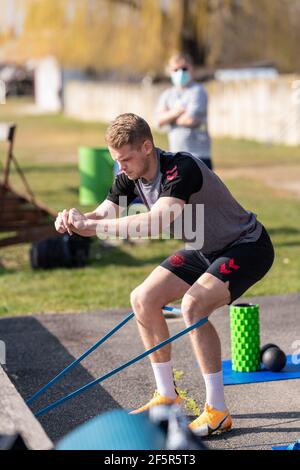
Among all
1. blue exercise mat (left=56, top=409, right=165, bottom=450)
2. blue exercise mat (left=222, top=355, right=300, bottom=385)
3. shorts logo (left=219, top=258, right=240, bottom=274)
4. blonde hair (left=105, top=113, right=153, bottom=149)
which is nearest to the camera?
blue exercise mat (left=56, top=409, right=165, bottom=450)

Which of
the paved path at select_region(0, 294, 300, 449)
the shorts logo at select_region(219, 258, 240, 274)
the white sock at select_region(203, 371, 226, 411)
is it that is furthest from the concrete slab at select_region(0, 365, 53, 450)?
the shorts logo at select_region(219, 258, 240, 274)

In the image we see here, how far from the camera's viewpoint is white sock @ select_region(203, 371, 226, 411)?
5109 mm

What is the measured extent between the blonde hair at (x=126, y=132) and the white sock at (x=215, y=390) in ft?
4.55

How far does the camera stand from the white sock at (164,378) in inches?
208

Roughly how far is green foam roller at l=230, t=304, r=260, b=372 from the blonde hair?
5.93ft

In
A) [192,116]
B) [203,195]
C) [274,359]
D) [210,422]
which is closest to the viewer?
Answer: [203,195]

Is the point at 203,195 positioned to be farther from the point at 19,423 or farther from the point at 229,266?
the point at 19,423

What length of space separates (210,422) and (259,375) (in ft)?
3.80

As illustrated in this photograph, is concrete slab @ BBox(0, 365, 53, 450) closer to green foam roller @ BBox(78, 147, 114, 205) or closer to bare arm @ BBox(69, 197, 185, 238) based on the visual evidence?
bare arm @ BBox(69, 197, 185, 238)

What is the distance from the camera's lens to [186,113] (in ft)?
32.6

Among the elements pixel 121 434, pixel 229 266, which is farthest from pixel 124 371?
pixel 121 434

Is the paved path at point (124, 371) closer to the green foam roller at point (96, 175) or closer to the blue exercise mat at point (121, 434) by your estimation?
the blue exercise mat at point (121, 434)

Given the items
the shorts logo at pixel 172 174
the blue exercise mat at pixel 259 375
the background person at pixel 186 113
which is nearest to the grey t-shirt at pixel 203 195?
the shorts logo at pixel 172 174
